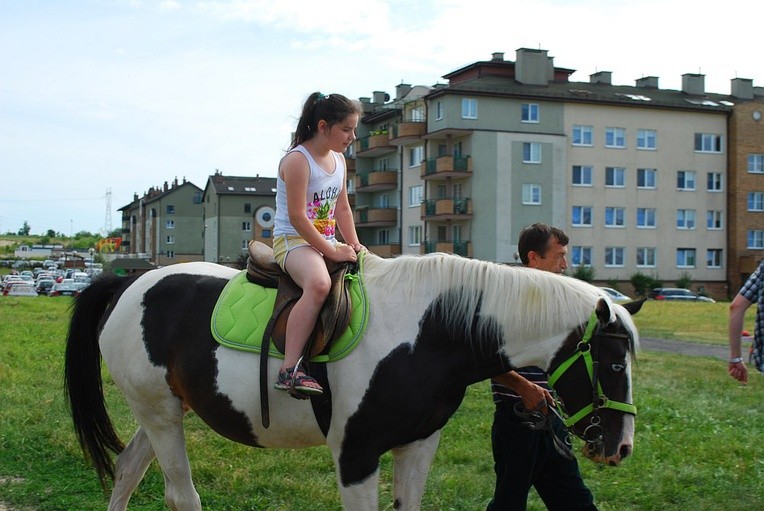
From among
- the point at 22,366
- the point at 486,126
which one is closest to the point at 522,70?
the point at 486,126

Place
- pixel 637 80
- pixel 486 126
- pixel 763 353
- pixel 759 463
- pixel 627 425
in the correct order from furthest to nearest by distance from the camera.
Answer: pixel 637 80 < pixel 486 126 < pixel 759 463 < pixel 763 353 < pixel 627 425

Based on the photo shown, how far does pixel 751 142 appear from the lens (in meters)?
58.0

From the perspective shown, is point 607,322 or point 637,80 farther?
point 637,80

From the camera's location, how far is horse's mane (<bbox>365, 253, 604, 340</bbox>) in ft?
12.9

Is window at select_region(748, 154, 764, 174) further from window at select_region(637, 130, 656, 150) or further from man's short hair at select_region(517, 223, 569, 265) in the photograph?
man's short hair at select_region(517, 223, 569, 265)

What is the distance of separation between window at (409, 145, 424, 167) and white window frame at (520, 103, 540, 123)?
762cm

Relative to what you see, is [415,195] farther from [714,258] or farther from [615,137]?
[714,258]

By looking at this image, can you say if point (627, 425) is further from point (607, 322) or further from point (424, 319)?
point (424, 319)

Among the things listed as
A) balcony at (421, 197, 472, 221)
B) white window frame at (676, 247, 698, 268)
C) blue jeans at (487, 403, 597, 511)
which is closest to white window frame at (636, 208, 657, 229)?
white window frame at (676, 247, 698, 268)

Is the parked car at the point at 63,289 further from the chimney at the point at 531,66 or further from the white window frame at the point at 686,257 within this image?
the white window frame at the point at 686,257

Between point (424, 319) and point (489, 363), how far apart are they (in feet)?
1.29

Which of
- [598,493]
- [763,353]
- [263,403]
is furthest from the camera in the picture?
[598,493]

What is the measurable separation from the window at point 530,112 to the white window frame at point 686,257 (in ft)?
46.5

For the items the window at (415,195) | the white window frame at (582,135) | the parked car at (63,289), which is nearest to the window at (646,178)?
the white window frame at (582,135)
